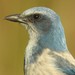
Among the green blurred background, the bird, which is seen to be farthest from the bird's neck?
the green blurred background

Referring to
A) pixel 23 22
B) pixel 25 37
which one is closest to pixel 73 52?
pixel 25 37

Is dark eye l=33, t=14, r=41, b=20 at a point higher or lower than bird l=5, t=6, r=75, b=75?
higher

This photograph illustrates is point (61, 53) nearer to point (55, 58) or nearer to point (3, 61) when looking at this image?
point (55, 58)

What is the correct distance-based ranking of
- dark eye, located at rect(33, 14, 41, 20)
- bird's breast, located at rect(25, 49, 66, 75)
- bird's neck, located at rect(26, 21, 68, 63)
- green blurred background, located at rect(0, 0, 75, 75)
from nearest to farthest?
1. bird's breast, located at rect(25, 49, 66, 75)
2. bird's neck, located at rect(26, 21, 68, 63)
3. dark eye, located at rect(33, 14, 41, 20)
4. green blurred background, located at rect(0, 0, 75, 75)

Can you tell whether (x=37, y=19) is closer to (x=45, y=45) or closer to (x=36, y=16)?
(x=36, y=16)

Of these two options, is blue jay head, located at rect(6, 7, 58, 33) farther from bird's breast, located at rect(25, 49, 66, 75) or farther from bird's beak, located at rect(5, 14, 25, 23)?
bird's breast, located at rect(25, 49, 66, 75)

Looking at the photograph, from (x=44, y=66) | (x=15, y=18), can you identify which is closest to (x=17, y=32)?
(x=15, y=18)
